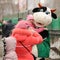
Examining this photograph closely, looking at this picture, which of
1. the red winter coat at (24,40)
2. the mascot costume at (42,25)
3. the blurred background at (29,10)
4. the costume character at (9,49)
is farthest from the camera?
the blurred background at (29,10)

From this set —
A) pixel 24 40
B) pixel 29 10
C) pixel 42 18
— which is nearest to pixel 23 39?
pixel 24 40

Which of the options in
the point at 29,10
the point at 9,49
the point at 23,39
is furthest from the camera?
the point at 29,10

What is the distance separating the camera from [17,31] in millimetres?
2039

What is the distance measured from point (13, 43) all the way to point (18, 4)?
151cm

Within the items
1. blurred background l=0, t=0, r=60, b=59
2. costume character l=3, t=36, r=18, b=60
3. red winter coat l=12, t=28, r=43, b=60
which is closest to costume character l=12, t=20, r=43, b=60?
red winter coat l=12, t=28, r=43, b=60

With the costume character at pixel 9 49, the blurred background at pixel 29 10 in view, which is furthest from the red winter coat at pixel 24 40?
the blurred background at pixel 29 10

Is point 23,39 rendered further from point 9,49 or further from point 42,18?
point 42,18

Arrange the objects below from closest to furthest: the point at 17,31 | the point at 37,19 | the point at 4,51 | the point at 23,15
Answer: the point at 4,51 < the point at 17,31 < the point at 37,19 < the point at 23,15

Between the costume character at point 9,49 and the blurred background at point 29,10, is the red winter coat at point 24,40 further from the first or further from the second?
the blurred background at point 29,10

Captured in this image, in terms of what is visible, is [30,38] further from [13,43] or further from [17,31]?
[13,43]

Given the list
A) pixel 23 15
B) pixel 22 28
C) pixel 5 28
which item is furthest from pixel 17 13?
pixel 22 28

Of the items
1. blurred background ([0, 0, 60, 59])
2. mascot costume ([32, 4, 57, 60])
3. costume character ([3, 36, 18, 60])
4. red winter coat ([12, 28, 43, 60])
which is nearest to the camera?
costume character ([3, 36, 18, 60])

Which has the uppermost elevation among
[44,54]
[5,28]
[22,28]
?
[22,28]

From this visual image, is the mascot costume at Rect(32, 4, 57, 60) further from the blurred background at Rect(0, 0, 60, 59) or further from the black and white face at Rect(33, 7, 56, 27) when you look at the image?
the blurred background at Rect(0, 0, 60, 59)
